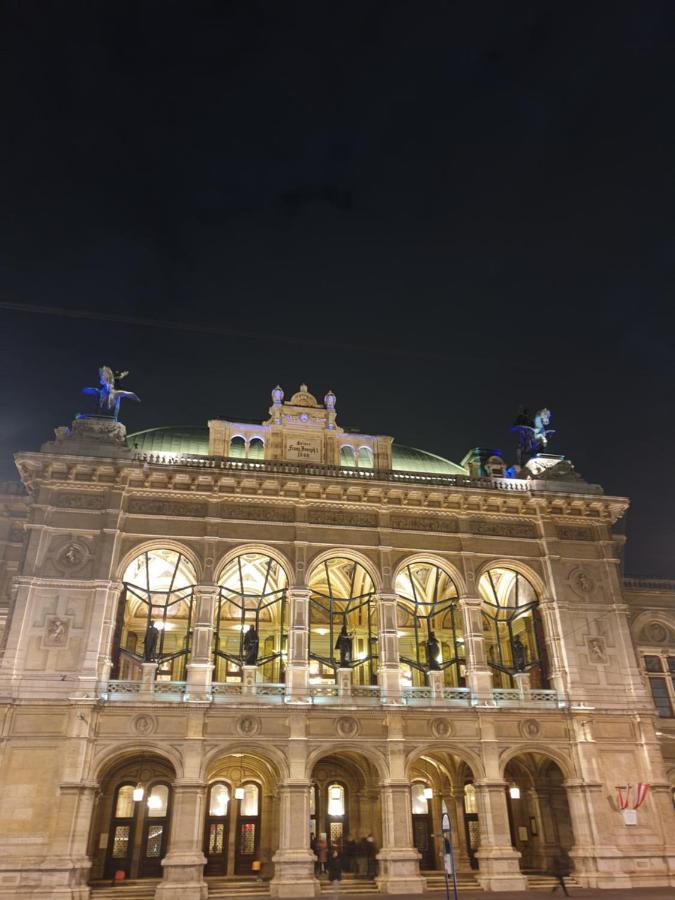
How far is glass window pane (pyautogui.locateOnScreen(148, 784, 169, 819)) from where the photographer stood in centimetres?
3025

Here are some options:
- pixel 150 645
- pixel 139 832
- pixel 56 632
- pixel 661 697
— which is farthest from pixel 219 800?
pixel 661 697

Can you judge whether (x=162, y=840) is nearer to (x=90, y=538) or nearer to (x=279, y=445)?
(x=90, y=538)

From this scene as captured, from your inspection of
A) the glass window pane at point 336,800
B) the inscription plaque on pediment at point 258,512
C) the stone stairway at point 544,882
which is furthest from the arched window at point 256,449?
the stone stairway at point 544,882

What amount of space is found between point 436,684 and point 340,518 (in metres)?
8.70

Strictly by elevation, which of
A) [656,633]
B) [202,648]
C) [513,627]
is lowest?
[202,648]

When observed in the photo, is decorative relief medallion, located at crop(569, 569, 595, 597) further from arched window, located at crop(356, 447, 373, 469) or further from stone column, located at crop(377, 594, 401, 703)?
arched window, located at crop(356, 447, 373, 469)

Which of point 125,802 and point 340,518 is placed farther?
point 340,518

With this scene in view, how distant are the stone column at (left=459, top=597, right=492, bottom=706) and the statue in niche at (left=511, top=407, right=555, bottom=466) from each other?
10.8 metres

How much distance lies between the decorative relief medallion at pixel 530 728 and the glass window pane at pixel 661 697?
30.0ft

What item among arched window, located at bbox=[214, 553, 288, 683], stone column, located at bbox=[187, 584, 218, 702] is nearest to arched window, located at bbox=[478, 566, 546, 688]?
arched window, located at bbox=[214, 553, 288, 683]

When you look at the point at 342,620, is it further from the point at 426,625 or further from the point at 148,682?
the point at 148,682

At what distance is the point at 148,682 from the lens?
27.9m

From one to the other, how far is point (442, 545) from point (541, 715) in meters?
8.67

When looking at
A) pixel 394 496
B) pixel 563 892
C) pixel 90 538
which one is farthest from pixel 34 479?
pixel 563 892
